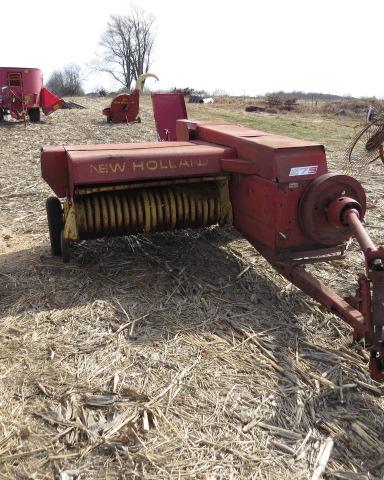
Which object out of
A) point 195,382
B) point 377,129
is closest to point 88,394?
point 195,382

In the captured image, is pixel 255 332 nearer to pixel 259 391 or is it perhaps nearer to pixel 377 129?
pixel 259 391

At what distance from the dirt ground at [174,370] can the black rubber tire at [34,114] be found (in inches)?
463

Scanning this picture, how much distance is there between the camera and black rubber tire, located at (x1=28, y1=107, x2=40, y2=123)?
15.1 metres

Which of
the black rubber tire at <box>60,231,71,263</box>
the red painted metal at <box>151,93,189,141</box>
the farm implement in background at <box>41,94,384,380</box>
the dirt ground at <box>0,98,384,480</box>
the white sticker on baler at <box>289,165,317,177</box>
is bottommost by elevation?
the dirt ground at <box>0,98,384,480</box>

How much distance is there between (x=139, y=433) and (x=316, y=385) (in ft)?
3.14

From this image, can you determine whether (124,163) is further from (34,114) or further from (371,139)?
(34,114)

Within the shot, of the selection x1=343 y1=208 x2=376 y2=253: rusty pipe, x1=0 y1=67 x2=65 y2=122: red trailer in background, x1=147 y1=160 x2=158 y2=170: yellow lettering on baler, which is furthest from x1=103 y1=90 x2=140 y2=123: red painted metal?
x1=343 y1=208 x2=376 y2=253: rusty pipe

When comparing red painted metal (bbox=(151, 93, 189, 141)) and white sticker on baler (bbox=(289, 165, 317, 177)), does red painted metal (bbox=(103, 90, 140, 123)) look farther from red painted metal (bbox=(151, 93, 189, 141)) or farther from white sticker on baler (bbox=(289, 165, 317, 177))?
white sticker on baler (bbox=(289, 165, 317, 177))

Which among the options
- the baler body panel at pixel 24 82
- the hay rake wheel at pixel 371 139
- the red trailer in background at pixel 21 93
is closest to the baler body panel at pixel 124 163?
the hay rake wheel at pixel 371 139

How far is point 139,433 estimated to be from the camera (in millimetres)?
2279

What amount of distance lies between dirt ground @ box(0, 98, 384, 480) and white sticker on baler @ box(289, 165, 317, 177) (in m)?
0.85

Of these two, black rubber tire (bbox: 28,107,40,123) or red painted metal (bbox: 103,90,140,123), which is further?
red painted metal (bbox: 103,90,140,123)

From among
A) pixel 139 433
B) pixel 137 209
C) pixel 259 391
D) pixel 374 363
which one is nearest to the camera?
pixel 139 433

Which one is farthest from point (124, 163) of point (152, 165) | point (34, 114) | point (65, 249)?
point (34, 114)
